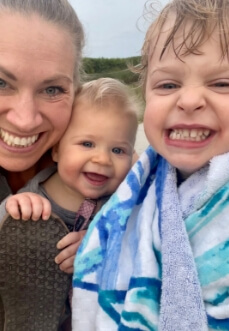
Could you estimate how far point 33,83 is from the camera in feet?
7.59

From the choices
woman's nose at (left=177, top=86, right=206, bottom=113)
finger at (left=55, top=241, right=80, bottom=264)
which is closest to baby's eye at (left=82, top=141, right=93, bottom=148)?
finger at (left=55, top=241, right=80, bottom=264)

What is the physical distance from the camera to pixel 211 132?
1904mm

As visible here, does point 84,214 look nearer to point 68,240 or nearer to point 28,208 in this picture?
point 68,240

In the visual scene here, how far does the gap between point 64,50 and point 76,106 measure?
0.25 metres

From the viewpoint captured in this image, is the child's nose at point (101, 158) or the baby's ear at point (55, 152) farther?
the baby's ear at point (55, 152)

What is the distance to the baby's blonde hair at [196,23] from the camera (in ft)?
6.16

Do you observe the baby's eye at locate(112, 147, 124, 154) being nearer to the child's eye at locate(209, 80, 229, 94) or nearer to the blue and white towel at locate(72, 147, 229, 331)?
the blue and white towel at locate(72, 147, 229, 331)

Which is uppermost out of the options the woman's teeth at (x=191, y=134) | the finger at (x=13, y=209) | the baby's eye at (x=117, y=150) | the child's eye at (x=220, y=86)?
the child's eye at (x=220, y=86)

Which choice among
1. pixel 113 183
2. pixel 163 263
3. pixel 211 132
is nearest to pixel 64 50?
pixel 113 183

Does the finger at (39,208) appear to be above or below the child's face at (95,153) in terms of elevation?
below

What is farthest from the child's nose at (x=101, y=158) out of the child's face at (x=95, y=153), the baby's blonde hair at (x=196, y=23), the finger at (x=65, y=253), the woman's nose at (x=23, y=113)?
the baby's blonde hair at (x=196, y=23)

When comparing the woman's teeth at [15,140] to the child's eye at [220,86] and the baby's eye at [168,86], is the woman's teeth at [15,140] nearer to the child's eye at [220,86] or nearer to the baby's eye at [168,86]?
the baby's eye at [168,86]

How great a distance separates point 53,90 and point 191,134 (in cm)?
78

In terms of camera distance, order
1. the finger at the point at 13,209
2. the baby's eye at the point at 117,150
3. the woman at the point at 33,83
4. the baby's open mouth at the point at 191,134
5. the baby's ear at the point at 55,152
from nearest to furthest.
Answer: the baby's open mouth at the point at 191,134 → the finger at the point at 13,209 → the woman at the point at 33,83 → the baby's eye at the point at 117,150 → the baby's ear at the point at 55,152
